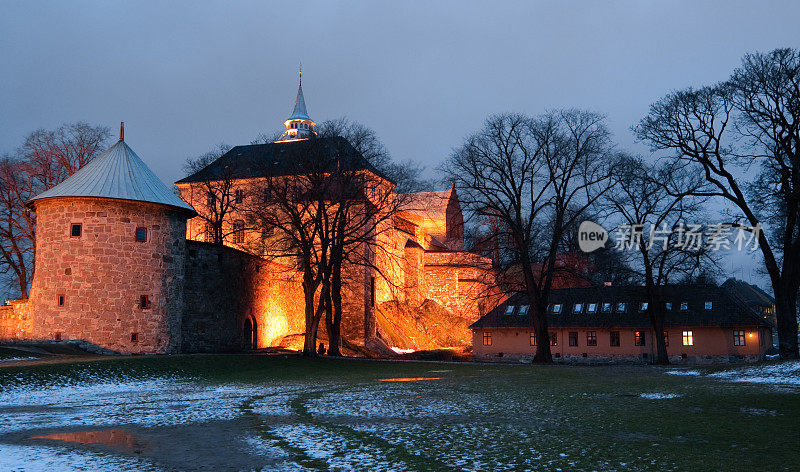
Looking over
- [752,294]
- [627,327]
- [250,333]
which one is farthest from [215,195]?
[752,294]

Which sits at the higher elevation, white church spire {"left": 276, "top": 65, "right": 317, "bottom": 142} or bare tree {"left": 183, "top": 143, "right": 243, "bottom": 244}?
white church spire {"left": 276, "top": 65, "right": 317, "bottom": 142}

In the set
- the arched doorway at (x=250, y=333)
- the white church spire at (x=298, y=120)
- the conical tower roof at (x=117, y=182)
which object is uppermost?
the white church spire at (x=298, y=120)

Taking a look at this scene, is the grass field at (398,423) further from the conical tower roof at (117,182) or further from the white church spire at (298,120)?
the white church spire at (298,120)

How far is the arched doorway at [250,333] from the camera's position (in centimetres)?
4062

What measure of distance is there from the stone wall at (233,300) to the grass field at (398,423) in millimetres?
14773

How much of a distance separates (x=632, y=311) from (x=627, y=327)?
1289 mm

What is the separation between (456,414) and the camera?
12258mm

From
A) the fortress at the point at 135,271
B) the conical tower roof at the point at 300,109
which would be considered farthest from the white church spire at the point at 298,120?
the fortress at the point at 135,271

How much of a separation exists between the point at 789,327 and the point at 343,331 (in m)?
32.5

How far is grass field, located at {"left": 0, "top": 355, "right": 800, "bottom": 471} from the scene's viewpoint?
7832mm

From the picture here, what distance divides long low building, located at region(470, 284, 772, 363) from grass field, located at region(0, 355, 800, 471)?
78.2 ft

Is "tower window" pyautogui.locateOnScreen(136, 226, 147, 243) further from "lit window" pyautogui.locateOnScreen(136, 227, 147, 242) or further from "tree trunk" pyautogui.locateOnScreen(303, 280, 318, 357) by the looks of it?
"tree trunk" pyautogui.locateOnScreen(303, 280, 318, 357)

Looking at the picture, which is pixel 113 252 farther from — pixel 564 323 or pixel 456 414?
pixel 564 323

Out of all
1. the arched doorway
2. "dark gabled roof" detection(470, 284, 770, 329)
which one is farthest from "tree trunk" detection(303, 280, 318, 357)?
"dark gabled roof" detection(470, 284, 770, 329)
